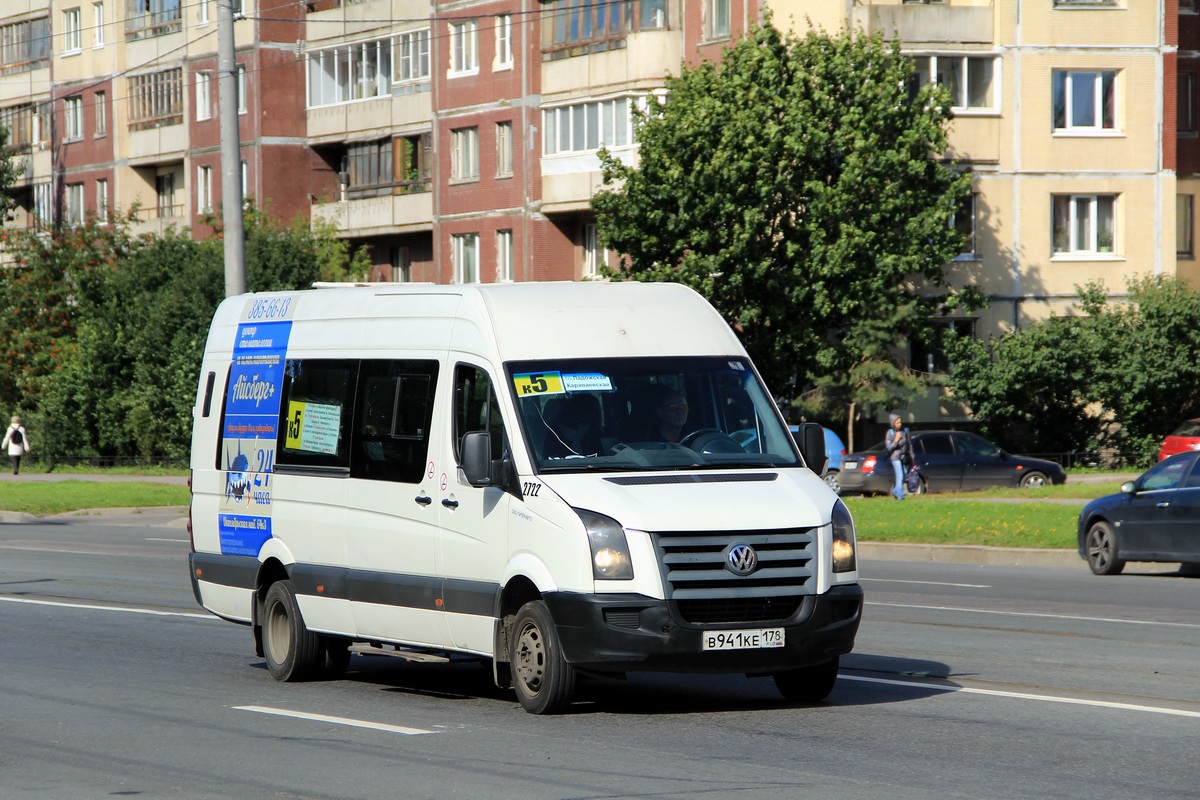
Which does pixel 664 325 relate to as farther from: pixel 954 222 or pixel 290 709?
pixel 954 222

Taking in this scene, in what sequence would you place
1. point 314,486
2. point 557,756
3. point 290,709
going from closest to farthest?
1. point 557,756
2. point 290,709
3. point 314,486

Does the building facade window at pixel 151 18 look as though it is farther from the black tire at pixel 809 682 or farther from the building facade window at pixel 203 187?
the black tire at pixel 809 682

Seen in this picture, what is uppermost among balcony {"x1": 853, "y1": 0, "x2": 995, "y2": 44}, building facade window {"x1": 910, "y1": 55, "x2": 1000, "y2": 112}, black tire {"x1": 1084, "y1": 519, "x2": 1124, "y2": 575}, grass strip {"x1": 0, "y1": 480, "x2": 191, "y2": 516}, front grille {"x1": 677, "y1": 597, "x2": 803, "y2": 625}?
balcony {"x1": 853, "y1": 0, "x2": 995, "y2": 44}

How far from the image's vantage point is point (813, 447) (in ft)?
33.9

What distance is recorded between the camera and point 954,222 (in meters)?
45.7

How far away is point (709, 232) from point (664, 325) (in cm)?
2987

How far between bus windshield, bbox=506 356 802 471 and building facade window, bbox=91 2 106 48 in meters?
64.1

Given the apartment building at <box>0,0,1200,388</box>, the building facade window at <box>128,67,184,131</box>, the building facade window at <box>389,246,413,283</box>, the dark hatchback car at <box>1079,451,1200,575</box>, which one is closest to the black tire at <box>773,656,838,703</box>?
the dark hatchback car at <box>1079,451,1200,575</box>

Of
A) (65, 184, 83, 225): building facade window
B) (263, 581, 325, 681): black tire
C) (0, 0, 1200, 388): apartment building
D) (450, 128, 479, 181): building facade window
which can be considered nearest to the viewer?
(263, 581, 325, 681): black tire

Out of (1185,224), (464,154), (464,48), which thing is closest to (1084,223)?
(1185,224)

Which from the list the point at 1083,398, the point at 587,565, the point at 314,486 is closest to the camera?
the point at 587,565

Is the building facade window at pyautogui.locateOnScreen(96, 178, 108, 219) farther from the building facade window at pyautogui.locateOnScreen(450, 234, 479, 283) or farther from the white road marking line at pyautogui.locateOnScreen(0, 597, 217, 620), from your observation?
the white road marking line at pyautogui.locateOnScreen(0, 597, 217, 620)

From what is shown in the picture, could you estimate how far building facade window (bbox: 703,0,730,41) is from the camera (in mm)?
46000

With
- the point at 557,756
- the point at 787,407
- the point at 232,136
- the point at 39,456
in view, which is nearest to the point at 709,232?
the point at 787,407
